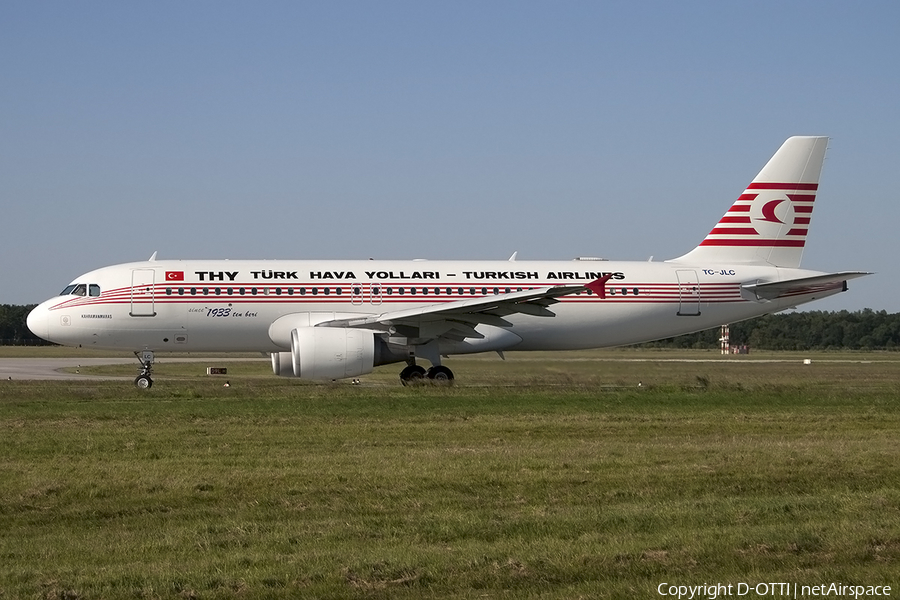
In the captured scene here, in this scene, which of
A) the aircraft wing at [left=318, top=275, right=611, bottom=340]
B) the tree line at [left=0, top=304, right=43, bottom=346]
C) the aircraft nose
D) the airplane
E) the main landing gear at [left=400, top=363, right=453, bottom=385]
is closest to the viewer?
the aircraft wing at [left=318, top=275, right=611, bottom=340]

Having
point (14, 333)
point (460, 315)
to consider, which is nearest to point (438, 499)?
point (460, 315)

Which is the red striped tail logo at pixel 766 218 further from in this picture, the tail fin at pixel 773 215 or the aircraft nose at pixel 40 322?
the aircraft nose at pixel 40 322

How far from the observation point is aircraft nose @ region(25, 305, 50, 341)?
88.7 feet

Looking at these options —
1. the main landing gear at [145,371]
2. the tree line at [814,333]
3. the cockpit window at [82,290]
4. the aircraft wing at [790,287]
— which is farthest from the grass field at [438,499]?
the tree line at [814,333]

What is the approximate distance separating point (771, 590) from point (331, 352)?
732 inches

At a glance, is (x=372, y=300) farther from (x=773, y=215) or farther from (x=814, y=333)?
(x=814, y=333)

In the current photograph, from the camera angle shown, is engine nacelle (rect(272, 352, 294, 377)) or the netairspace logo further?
engine nacelle (rect(272, 352, 294, 377))

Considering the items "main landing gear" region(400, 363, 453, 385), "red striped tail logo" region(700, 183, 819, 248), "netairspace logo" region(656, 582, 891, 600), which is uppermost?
"red striped tail logo" region(700, 183, 819, 248)

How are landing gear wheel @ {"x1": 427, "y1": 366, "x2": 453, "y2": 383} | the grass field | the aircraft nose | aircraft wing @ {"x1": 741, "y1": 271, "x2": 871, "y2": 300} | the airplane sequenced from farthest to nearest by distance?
aircraft wing @ {"x1": 741, "y1": 271, "x2": 871, "y2": 300} → the aircraft nose → landing gear wheel @ {"x1": 427, "y1": 366, "x2": 453, "y2": 383} → the airplane → the grass field

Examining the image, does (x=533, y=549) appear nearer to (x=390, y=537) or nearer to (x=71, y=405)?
(x=390, y=537)

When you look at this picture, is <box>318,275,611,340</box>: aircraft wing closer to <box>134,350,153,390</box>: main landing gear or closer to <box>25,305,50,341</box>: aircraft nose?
<box>134,350,153,390</box>: main landing gear

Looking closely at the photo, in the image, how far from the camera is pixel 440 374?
26734 millimetres

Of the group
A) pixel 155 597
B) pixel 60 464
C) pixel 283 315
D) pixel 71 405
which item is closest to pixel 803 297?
pixel 283 315

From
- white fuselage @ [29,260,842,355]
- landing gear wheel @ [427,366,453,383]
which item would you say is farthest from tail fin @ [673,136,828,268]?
landing gear wheel @ [427,366,453,383]
